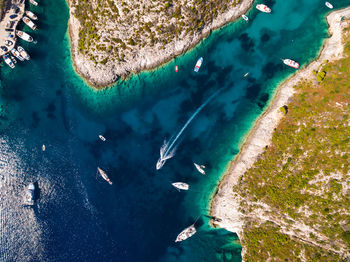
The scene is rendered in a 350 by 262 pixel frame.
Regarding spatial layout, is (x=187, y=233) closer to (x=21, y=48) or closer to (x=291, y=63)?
(x=291, y=63)

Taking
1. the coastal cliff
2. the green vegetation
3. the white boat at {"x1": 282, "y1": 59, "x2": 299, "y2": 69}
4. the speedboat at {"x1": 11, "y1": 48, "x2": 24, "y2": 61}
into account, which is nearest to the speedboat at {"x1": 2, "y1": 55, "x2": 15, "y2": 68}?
the speedboat at {"x1": 11, "y1": 48, "x2": 24, "y2": 61}

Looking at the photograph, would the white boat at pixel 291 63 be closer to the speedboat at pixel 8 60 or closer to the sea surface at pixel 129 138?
the sea surface at pixel 129 138

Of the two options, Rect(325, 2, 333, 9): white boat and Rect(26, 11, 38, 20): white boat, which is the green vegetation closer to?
Rect(325, 2, 333, 9): white boat

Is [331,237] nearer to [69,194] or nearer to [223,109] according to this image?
[223,109]

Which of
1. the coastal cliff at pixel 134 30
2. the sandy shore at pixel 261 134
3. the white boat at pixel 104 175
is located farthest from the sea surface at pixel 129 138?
A: the coastal cliff at pixel 134 30

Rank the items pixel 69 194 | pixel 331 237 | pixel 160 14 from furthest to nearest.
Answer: pixel 69 194
pixel 160 14
pixel 331 237

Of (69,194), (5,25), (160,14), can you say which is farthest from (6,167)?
(160,14)
